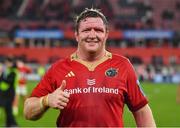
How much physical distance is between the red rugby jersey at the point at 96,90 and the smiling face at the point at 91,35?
0.56 feet

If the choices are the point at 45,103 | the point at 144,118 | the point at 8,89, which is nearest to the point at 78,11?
the point at 8,89

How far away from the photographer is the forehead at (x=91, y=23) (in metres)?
4.59

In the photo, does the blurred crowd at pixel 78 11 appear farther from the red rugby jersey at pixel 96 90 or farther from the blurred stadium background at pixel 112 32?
the red rugby jersey at pixel 96 90

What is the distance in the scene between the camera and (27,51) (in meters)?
43.8

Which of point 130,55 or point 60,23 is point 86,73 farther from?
point 60,23

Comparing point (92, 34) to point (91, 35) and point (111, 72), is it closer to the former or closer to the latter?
point (91, 35)

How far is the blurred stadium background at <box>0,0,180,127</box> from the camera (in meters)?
43.1

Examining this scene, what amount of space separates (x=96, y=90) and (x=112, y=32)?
4077 cm

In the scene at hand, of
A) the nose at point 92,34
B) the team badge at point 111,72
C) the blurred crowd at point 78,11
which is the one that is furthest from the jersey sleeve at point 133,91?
the blurred crowd at point 78,11

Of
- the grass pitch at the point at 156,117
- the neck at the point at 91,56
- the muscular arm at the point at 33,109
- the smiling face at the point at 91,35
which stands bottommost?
the grass pitch at the point at 156,117

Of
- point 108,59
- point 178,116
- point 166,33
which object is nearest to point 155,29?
point 166,33

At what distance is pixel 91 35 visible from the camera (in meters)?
4.53

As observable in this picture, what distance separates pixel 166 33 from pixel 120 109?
41.9m

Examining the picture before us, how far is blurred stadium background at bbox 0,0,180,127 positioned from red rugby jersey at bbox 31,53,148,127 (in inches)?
1352
